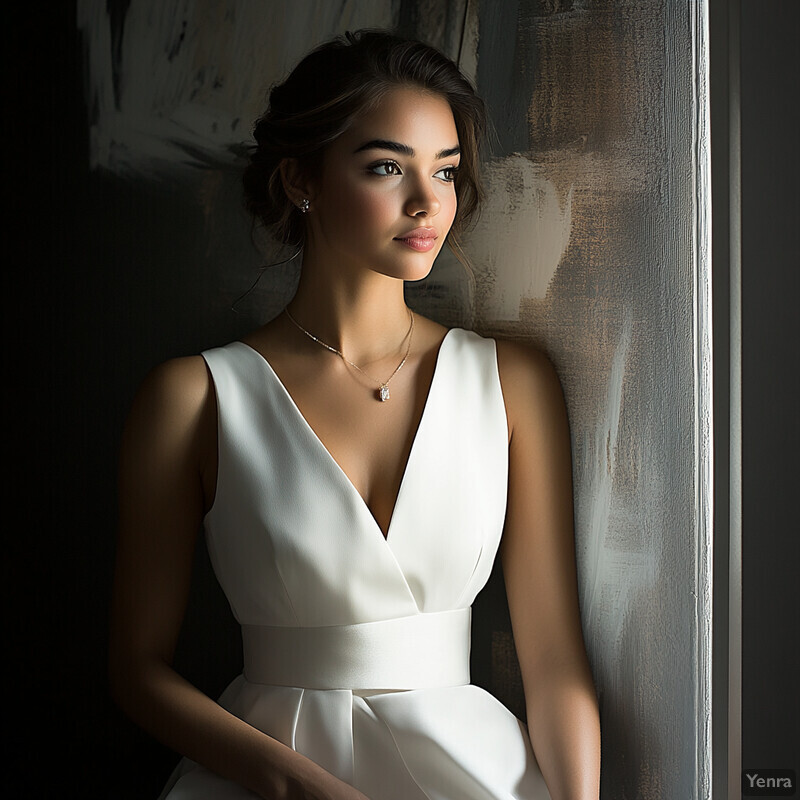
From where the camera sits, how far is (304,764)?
922 mm

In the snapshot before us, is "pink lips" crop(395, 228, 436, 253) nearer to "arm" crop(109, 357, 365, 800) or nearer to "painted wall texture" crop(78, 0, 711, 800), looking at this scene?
"painted wall texture" crop(78, 0, 711, 800)

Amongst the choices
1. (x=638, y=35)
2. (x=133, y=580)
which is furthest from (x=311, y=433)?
(x=638, y=35)

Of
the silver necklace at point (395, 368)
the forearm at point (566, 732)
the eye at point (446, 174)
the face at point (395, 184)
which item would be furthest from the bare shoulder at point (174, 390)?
the forearm at point (566, 732)

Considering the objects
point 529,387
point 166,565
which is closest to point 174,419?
point 166,565

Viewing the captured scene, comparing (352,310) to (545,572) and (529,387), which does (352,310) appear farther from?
(545,572)

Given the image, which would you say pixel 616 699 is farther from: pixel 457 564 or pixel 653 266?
pixel 653 266

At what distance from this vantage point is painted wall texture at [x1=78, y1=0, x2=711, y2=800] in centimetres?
91

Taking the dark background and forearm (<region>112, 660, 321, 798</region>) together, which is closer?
forearm (<region>112, 660, 321, 798</region>)

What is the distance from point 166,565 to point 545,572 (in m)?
0.42

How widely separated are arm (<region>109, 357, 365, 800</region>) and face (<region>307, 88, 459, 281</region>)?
240mm

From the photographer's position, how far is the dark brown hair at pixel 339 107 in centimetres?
97

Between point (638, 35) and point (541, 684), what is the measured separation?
71 centimetres

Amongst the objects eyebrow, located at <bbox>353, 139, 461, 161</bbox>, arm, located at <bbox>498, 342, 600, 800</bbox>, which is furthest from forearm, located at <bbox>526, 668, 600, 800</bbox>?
eyebrow, located at <bbox>353, 139, 461, 161</bbox>

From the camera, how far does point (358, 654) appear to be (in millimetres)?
957
